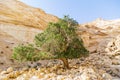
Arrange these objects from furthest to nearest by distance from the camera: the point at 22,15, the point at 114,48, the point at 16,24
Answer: the point at 22,15 < the point at 16,24 < the point at 114,48

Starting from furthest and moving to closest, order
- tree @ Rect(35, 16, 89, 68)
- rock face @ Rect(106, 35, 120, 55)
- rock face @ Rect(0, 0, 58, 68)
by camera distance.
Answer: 1. rock face @ Rect(106, 35, 120, 55)
2. rock face @ Rect(0, 0, 58, 68)
3. tree @ Rect(35, 16, 89, 68)

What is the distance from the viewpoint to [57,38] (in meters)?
22.7

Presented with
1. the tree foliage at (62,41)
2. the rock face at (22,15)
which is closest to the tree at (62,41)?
the tree foliage at (62,41)

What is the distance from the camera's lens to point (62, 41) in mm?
22703

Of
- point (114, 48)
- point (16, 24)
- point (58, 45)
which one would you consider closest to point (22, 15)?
point (16, 24)

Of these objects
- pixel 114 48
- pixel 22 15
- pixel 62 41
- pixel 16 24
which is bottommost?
pixel 114 48

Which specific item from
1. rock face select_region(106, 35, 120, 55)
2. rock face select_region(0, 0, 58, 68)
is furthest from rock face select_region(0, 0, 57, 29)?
rock face select_region(106, 35, 120, 55)

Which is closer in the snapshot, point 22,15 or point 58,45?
point 58,45

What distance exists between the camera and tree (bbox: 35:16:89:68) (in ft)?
74.8

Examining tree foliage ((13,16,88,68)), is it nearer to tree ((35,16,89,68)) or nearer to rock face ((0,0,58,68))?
tree ((35,16,89,68))

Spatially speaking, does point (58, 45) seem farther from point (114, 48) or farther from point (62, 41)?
point (114, 48)

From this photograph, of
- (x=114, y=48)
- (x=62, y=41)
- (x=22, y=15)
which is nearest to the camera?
(x=62, y=41)

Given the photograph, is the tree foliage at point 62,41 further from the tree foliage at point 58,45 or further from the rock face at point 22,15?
the rock face at point 22,15

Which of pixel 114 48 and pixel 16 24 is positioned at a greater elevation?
pixel 16 24
